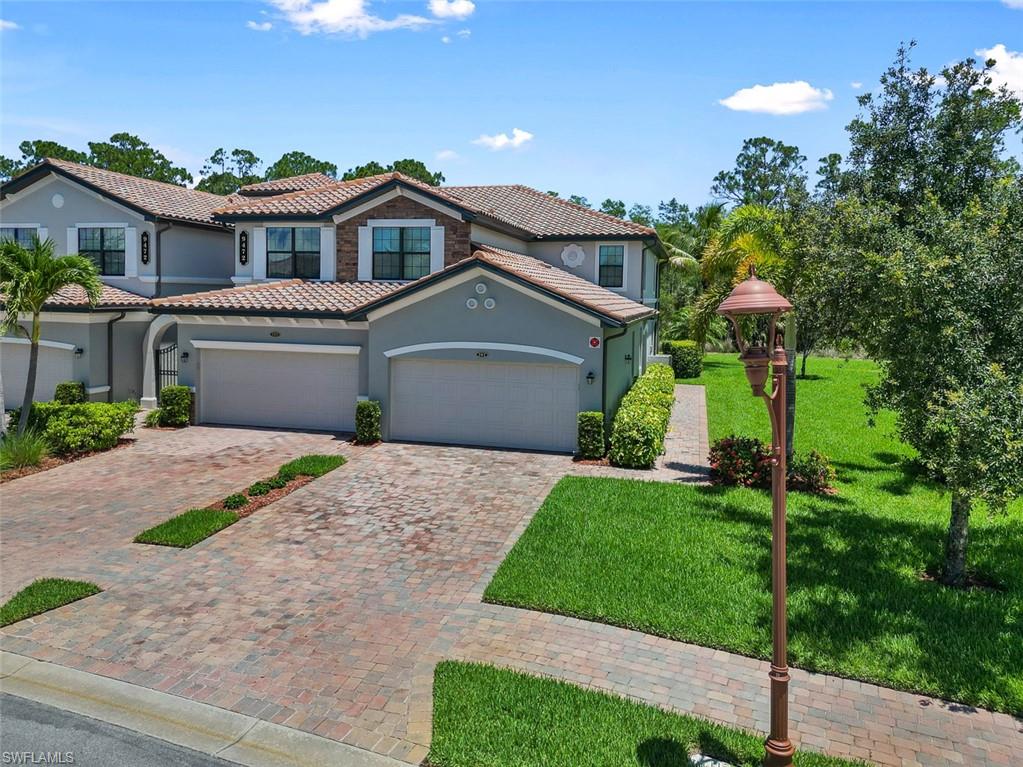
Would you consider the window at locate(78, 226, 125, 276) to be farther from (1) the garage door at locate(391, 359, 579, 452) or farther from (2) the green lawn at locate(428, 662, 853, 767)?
(2) the green lawn at locate(428, 662, 853, 767)

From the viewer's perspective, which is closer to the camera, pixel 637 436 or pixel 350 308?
pixel 637 436

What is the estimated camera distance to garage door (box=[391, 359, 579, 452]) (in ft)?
56.7

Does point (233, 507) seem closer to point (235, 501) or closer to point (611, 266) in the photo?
point (235, 501)

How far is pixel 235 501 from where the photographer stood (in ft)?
42.0

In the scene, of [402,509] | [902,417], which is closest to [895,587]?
[902,417]

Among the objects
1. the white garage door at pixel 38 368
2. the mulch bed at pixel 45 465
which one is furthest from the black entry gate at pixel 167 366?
the mulch bed at pixel 45 465

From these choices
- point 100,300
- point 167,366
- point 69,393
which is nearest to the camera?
point 69,393

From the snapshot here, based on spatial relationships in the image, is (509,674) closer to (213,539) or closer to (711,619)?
(711,619)

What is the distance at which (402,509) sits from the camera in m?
13.0

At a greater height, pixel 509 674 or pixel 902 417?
pixel 902 417

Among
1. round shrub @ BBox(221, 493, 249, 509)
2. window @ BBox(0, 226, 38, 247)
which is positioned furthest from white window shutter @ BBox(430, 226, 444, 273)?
window @ BBox(0, 226, 38, 247)

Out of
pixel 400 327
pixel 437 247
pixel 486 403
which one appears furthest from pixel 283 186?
pixel 486 403

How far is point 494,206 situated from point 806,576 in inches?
795

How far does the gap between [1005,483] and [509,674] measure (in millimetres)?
5560
